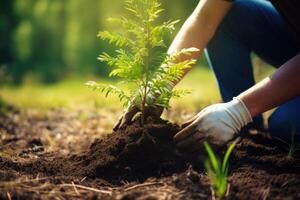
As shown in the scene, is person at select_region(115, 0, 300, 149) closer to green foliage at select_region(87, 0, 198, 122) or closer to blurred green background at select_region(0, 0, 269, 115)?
green foliage at select_region(87, 0, 198, 122)

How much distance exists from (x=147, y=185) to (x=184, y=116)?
2331mm

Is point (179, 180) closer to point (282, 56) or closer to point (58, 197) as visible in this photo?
point (58, 197)

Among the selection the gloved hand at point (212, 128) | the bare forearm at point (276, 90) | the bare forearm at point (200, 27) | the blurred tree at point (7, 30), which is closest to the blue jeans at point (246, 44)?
the bare forearm at point (200, 27)

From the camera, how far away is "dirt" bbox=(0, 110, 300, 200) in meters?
2.26

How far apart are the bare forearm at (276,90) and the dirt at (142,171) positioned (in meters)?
0.33

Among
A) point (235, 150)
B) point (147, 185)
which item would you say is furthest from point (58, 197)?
point (235, 150)

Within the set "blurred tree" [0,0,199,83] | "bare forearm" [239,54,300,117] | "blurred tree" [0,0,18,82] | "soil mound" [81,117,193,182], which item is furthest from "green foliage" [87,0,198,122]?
"blurred tree" [0,0,18,82]

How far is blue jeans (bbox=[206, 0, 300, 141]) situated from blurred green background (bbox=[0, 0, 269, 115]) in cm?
431

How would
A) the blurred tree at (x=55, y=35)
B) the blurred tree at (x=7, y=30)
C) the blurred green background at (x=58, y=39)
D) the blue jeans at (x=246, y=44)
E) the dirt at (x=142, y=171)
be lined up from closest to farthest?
the dirt at (x=142, y=171)
the blue jeans at (x=246, y=44)
the blurred green background at (x=58, y=39)
the blurred tree at (x=55, y=35)
the blurred tree at (x=7, y=30)

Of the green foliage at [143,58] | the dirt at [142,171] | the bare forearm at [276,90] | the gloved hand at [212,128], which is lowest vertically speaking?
the dirt at [142,171]

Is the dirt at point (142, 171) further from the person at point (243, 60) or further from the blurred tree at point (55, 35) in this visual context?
the blurred tree at point (55, 35)

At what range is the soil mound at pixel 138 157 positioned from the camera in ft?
8.32

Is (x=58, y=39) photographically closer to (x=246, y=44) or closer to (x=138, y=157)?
(x=246, y=44)

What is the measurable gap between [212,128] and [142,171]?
1.63 feet
